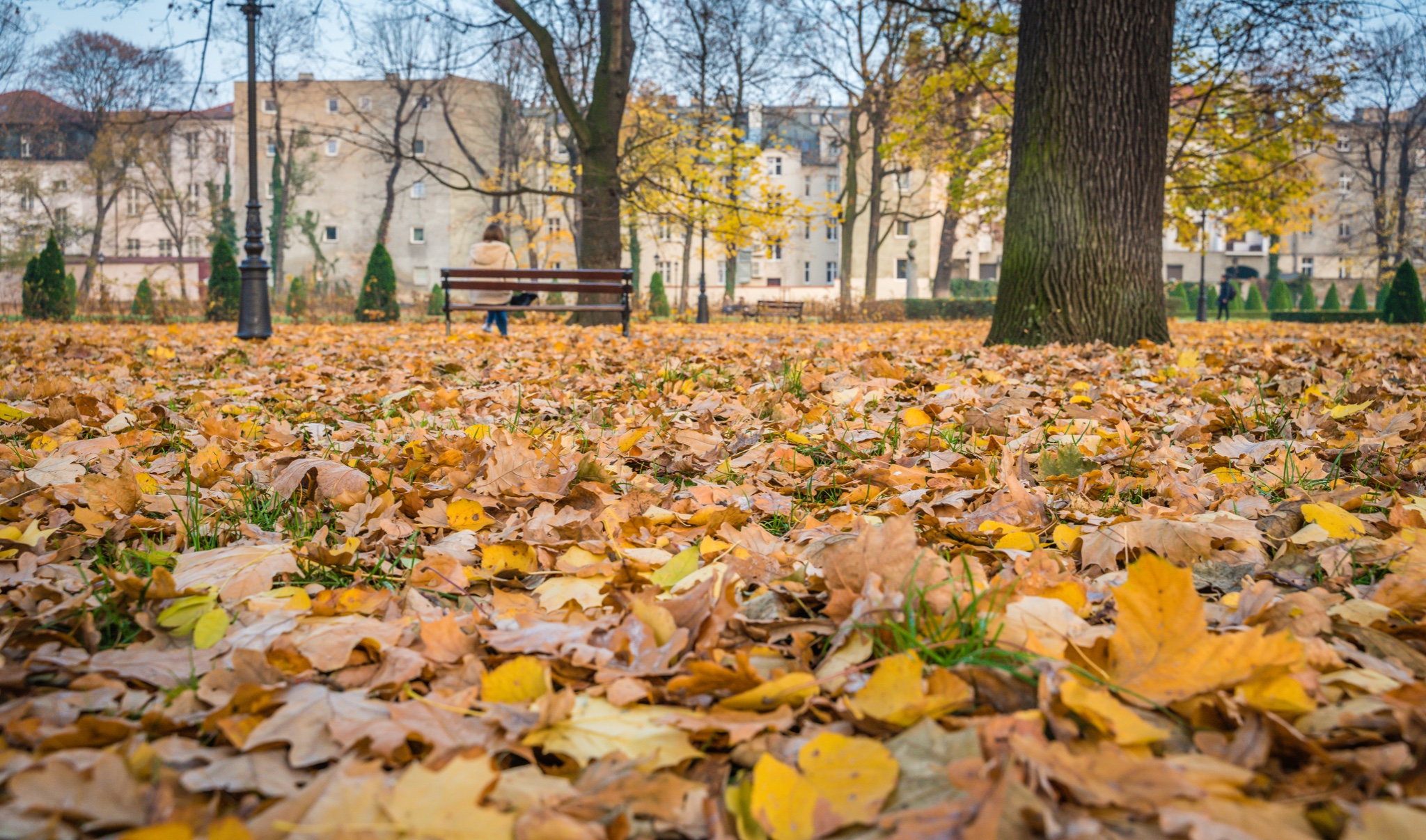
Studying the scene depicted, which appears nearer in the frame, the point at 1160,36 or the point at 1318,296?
the point at 1160,36

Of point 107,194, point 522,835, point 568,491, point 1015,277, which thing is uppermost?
point 107,194

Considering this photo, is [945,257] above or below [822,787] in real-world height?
above

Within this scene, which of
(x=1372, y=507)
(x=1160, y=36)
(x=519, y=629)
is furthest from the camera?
(x=1160, y=36)

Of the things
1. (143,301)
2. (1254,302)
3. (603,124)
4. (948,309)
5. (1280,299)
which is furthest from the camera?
(1254,302)

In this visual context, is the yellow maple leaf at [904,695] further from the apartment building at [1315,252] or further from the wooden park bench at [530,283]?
the apartment building at [1315,252]

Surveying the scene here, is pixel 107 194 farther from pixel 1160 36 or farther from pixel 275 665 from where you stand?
pixel 275 665

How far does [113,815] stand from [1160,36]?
8.29 m

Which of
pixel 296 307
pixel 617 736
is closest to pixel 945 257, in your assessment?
pixel 296 307

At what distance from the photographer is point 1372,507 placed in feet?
6.69

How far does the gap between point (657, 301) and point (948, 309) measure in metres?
9.30

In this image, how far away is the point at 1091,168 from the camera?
7070mm

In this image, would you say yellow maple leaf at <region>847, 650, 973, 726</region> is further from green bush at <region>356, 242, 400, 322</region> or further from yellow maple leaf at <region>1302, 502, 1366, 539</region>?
green bush at <region>356, 242, 400, 322</region>

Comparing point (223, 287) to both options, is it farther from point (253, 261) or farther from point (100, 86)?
point (100, 86)

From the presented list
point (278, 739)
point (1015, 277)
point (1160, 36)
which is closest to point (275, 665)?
point (278, 739)
